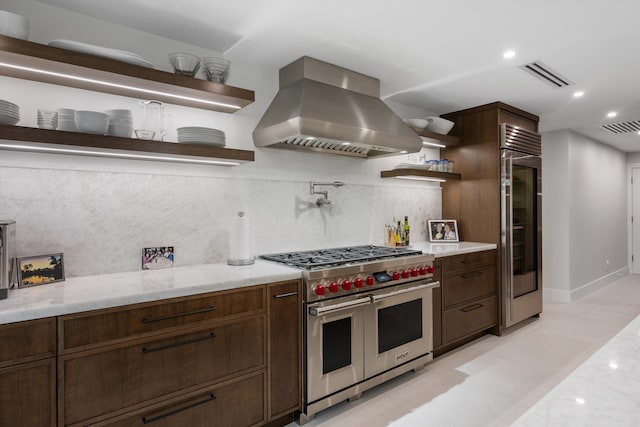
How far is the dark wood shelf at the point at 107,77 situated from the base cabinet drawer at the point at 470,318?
100 inches

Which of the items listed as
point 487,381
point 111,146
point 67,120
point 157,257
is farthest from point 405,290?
point 67,120

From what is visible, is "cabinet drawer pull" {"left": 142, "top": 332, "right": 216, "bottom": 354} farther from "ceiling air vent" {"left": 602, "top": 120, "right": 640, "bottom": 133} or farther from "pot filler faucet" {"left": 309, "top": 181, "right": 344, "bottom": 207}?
"ceiling air vent" {"left": 602, "top": 120, "right": 640, "bottom": 133}

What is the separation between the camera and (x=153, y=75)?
6.52 ft

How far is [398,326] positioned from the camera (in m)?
2.72

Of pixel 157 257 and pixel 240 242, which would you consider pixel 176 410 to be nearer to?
pixel 157 257

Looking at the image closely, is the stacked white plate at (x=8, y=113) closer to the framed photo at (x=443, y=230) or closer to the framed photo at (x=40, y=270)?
the framed photo at (x=40, y=270)

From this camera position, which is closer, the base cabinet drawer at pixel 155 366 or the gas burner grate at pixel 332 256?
the base cabinet drawer at pixel 155 366

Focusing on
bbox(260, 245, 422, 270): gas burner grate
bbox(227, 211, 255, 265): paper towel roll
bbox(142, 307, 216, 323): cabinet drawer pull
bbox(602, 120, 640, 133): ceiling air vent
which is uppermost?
bbox(602, 120, 640, 133): ceiling air vent

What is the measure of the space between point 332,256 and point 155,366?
1373 millimetres

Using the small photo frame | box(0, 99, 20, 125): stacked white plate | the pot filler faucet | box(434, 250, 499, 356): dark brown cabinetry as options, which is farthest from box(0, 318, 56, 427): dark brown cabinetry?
box(434, 250, 499, 356): dark brown cabinetry

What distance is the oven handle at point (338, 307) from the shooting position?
2.21m

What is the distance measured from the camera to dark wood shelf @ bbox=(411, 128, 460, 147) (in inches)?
141

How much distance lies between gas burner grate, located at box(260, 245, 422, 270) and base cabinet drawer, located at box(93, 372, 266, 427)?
0.72m

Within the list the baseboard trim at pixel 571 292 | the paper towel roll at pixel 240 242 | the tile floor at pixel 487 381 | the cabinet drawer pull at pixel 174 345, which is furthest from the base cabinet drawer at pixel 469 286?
the cabinet drawer pull at pixel 174 345
